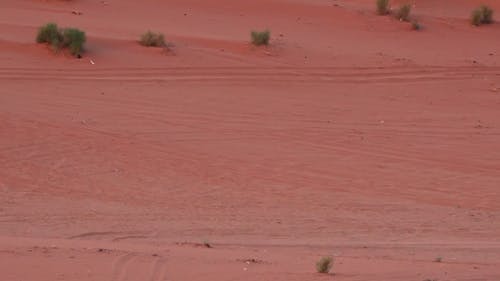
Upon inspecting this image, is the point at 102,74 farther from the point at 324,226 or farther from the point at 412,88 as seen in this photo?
the point at 324,226

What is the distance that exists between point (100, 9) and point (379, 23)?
252 inches

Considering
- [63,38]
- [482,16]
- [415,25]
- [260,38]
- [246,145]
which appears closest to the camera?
[246,145]

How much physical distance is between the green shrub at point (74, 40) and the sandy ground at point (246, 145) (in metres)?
0.30

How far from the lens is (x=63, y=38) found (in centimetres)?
2094

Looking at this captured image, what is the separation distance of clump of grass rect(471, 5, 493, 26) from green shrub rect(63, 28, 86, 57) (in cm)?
1105

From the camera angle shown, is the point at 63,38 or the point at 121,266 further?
the point at 63,38

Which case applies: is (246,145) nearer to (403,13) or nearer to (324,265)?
(324,265)

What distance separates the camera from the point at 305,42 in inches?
949

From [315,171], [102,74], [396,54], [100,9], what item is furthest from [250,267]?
[100,9]

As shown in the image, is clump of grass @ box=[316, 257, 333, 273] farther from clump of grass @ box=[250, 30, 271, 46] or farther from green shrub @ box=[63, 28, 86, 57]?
clump of grass @ box=[250, 30, 271, 46]

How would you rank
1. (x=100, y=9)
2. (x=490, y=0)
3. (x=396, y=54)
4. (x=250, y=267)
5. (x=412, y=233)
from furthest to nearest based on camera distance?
(x=490, y=0) < (x=100, y=9) < (x=396, y=54) < (x=412, y=233) < (x=250, y=267)

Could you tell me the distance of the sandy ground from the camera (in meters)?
10.7

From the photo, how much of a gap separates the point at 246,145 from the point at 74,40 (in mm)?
5316

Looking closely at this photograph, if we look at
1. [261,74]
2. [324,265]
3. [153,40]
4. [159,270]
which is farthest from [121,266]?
[153,40]
